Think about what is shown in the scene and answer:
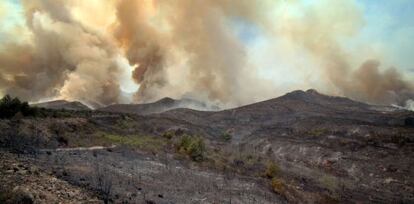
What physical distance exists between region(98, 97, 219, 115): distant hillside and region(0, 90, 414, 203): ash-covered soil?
39.5m

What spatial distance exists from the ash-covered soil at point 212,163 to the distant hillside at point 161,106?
39540mm

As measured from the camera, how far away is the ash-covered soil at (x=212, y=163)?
19859 mm

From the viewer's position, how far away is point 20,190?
1271cm

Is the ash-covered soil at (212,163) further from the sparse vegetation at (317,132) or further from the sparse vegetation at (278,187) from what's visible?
the sparse vegetation at (317,132)

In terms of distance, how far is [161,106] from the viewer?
120812 mm

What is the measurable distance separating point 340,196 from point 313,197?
403 centimetres

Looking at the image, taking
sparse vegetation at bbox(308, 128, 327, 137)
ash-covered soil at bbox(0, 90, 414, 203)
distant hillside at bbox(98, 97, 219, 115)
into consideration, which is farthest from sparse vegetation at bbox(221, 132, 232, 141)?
distant hillside at bbox(98, 97, 219, 115)

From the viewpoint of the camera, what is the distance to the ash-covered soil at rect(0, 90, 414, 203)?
65.2 ft

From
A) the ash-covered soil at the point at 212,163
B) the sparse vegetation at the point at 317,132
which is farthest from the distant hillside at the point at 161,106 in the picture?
the sparse vegetation at the point at 317,132

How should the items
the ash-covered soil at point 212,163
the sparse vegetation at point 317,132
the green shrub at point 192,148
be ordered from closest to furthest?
the ash-covered soil at point 212,163, the green shrub at point 192,148, the sparse vegetation at point 317,132

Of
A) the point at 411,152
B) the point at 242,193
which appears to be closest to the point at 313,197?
the point at 242,193

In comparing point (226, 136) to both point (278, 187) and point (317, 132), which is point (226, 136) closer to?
point (317, 132)

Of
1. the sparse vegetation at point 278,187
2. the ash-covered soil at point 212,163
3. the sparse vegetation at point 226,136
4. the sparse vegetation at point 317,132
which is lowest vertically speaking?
the sparse vegetation at point 278,187

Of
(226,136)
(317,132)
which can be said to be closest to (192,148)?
(317,132)
